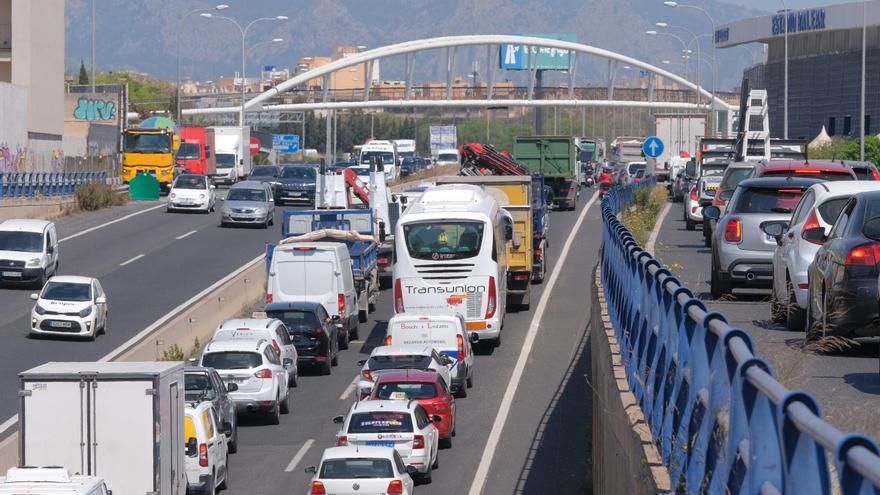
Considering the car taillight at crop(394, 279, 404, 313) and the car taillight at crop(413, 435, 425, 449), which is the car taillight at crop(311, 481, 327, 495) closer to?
the car taillight at crop(413, 435, 425, 449)

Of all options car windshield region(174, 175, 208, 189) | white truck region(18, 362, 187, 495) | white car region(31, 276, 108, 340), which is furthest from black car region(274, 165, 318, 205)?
white truck region(18, 362, 187, 495)

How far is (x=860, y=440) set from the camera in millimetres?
3564

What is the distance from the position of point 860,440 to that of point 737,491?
6.92ft

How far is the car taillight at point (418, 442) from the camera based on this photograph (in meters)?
22.4

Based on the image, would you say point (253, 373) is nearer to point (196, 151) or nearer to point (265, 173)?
point (265, 173)

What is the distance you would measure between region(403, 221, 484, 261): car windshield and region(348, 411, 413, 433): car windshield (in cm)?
1098

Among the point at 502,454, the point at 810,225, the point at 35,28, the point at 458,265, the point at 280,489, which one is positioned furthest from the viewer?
the point at 35,28

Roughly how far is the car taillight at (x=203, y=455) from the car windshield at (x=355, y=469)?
193 centimetres

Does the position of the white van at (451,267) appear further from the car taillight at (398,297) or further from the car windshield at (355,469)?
the car windshield at (355,469)

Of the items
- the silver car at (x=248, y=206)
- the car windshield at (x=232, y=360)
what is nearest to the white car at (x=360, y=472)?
the car windshield at (x=232, y=360)

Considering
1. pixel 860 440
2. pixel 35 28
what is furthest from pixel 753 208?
pixel 35 28

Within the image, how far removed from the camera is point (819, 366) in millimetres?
13203

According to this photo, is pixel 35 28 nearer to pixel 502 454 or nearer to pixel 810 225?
pixel 502 454

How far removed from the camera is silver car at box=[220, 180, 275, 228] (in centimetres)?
5528
